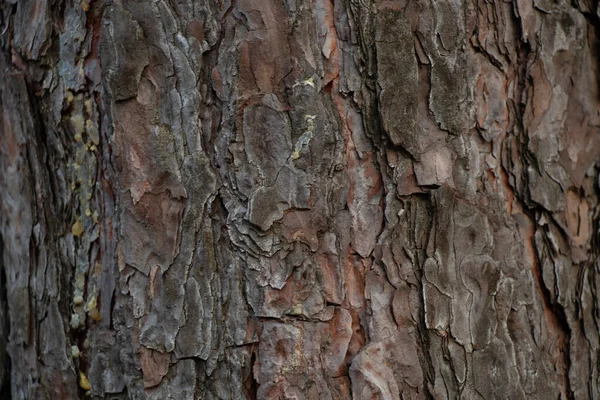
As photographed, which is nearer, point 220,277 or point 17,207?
point 220,277

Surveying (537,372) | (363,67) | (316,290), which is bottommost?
(537,372)

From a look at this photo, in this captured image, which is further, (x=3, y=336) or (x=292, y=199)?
(x=3, y=336)

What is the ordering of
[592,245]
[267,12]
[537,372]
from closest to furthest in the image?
[267,12] < [537,372] < [592,245]

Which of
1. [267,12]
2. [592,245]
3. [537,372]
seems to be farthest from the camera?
[592,245]

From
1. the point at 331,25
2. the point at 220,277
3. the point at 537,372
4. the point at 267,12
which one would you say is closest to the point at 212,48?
the point at 267,12

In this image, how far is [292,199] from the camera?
1.11m

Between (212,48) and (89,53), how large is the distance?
0.84ft

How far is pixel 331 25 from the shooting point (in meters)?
1.14

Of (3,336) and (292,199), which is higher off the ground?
(292,199)

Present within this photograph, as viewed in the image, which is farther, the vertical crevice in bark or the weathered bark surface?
the vertical crevice in bark

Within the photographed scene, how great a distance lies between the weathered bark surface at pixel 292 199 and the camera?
111 centimetres

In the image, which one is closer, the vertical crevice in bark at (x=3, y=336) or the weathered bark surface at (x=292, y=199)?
the weathered bark surface at (x=292, y=199)

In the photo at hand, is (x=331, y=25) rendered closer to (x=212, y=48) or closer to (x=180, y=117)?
(x=212, y=48)

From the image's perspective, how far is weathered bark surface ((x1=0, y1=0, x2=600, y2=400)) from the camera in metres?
1.11
